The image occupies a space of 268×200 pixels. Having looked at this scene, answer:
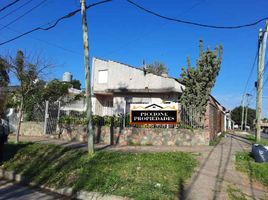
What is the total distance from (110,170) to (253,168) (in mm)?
4713

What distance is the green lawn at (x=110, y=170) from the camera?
7.56 m

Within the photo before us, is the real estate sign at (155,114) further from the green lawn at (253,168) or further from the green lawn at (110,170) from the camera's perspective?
the green lawn at (253,168)

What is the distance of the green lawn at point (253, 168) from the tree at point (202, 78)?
4.43 m

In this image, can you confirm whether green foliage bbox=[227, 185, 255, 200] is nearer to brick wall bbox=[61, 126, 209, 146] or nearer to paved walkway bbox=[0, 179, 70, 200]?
paved walkway bbox=[0, 179, 70, 200]

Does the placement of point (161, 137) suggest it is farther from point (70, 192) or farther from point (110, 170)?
point (70, 192)

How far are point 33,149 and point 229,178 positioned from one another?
25.7 ft

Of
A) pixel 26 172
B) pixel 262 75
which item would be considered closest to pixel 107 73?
pixel 262 75

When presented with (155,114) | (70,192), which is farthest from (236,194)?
(155,114)

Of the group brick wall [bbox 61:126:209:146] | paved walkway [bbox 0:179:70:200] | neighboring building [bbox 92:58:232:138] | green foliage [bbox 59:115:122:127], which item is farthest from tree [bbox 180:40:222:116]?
paved walkway [bbox 0:179:70:200]

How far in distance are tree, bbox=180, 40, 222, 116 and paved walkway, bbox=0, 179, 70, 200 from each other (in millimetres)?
8897

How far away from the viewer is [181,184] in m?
7.86

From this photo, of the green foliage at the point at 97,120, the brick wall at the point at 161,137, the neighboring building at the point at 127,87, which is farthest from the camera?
the neighboring building at the point at 127,87

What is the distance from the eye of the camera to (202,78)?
1578 cm

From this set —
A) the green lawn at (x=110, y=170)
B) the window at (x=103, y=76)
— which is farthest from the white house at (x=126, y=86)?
the green lawn at (x=110, y=170)
